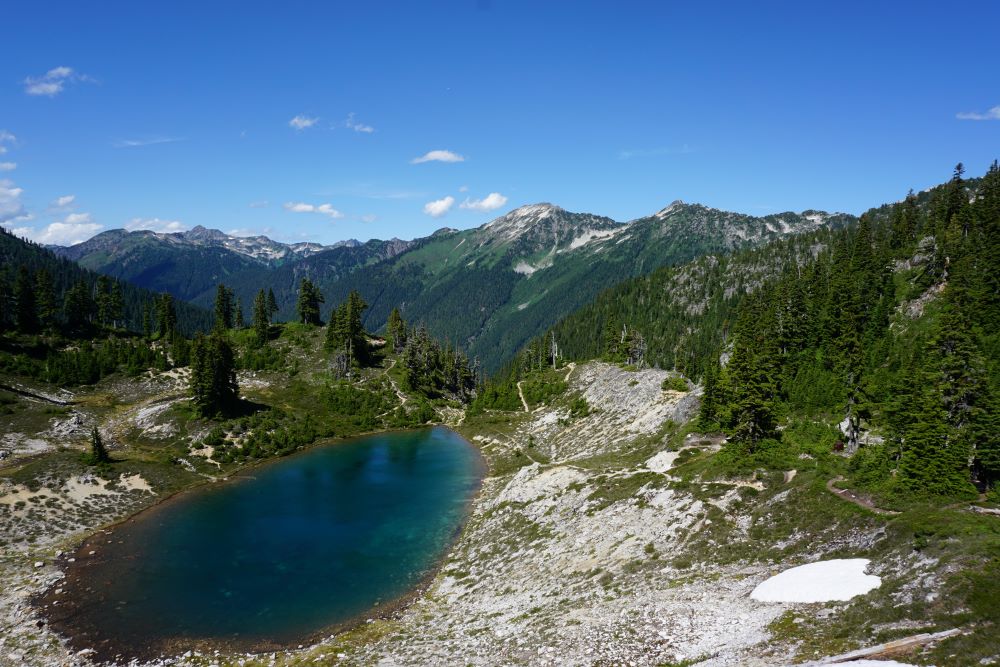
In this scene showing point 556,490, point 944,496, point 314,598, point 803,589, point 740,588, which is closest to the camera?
point 803,589

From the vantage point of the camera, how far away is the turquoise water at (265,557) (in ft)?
148

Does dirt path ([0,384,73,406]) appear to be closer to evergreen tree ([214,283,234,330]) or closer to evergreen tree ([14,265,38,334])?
evergreen tree ([14,265,38,334])

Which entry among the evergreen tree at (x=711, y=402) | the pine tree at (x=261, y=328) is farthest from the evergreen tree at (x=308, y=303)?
the evergreen tree at (x=711, y=402)

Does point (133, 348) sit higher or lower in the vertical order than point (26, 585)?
higher

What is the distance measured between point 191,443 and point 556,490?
67241 millimetres

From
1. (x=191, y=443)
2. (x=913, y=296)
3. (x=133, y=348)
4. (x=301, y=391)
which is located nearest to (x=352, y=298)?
(x=301, y=391)

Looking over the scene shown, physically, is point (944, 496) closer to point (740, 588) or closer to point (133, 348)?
point (740, 588)

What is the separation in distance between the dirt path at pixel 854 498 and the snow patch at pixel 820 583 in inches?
228

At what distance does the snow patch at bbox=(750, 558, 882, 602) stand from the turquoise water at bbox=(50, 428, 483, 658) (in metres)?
33.4

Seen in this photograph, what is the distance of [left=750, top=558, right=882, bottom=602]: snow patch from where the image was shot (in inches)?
1114

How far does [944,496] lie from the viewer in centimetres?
3472

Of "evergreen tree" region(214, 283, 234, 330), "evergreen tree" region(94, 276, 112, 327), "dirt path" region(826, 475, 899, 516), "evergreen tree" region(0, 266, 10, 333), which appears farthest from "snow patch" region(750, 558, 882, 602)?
"evergreen tree" region(94, 276, 112, 327)

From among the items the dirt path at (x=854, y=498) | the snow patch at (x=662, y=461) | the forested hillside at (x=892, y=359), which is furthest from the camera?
the snow patch at (x=662, y=461)

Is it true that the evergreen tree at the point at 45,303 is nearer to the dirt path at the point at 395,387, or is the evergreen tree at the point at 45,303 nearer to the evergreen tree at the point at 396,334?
the dirt path at the point at 395,387
